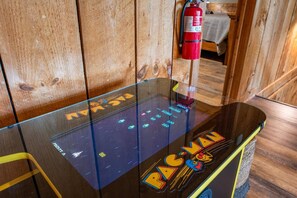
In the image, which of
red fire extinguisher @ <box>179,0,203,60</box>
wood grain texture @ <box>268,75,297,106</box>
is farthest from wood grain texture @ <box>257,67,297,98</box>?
red fire extinguisher @ <box>179,0,203,60</box>

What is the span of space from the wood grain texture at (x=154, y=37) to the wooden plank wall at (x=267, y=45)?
1.06 meters

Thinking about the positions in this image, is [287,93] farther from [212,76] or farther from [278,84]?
[212,76]

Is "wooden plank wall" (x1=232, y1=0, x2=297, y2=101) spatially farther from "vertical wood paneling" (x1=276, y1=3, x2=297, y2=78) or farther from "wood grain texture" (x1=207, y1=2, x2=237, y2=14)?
"wood grain texture" (x1=207, y1=2, x2=237, y2=14)

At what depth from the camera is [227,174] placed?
0.58 m

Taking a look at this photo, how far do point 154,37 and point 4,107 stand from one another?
0.68m

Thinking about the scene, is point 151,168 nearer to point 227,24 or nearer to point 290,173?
point 290,173

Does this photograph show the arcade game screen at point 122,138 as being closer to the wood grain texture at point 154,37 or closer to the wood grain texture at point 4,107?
the wood grain texture at point 4,107

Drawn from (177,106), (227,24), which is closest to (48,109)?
(177,106)

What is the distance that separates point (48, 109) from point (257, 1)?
1.73m

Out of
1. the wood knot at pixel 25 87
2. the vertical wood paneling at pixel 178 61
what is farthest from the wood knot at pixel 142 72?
the wood knot at pixel 25 87

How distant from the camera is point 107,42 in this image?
844mm

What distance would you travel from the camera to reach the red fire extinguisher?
3.52 feet

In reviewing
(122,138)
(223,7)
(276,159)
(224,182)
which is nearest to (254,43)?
(276,159)

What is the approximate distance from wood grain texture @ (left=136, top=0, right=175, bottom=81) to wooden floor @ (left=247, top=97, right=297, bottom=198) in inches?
34.7
